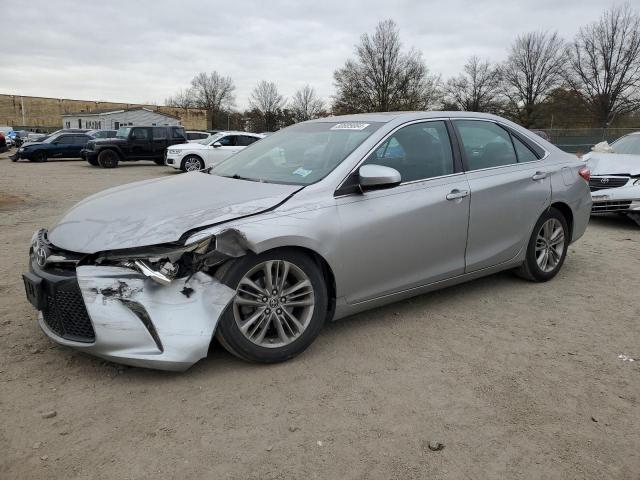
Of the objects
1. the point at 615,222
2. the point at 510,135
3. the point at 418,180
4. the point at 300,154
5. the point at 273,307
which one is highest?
the point at 510,135

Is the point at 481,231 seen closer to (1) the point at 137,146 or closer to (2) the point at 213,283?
(2) the point at 213,283

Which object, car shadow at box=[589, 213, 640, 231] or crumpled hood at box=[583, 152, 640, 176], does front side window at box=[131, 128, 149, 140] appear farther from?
car shadow at box=[589, 213, 640, 231]

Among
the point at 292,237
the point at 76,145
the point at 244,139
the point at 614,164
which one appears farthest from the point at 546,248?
the point at 76,145

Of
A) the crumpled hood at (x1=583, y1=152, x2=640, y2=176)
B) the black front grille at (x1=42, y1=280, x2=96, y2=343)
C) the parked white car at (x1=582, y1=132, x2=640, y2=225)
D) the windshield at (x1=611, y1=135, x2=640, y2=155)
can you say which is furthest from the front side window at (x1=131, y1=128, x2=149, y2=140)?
the black front grille at (x1=42, y1=280, x2=96, y2=343)

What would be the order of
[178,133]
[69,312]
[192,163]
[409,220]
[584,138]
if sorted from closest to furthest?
[69,312] < [409,220] < [192,163] < [178,133] < [584,138]

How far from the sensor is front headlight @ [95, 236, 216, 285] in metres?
2.94

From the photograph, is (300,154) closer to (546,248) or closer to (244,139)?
(546,248)

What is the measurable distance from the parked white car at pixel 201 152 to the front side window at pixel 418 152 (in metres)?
14.4

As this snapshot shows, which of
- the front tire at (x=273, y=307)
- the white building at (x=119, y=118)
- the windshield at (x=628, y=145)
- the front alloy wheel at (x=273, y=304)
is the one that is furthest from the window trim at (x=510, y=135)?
the white building at (x=119, y=118)

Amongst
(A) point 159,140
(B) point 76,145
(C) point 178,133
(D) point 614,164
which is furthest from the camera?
(B) point 76,145

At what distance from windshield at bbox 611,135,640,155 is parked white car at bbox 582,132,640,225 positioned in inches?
3.5

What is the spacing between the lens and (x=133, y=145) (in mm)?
22438

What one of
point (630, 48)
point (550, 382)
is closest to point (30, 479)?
point (550, 382)

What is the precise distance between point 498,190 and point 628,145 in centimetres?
619
